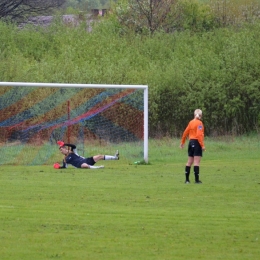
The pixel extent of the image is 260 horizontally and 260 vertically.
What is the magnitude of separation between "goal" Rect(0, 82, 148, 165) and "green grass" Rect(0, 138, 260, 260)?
2155 mm

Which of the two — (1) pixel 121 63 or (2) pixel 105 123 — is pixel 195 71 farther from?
(2) pixel 105 123

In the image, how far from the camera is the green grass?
1030 cm

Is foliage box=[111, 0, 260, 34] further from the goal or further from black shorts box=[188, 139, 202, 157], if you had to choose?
black shorts box=[188, 139, 202, 157]

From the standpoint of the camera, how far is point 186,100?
3828 centimetres

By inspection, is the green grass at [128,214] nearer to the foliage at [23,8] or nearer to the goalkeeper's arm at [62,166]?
the goalkeeper's arm at [62,166]

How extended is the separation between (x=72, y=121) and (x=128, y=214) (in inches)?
510

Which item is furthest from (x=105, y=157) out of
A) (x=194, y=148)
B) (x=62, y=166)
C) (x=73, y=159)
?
(x=194, y=148)

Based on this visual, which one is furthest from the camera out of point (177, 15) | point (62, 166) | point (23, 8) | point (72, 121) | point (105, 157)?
point (23, 8)

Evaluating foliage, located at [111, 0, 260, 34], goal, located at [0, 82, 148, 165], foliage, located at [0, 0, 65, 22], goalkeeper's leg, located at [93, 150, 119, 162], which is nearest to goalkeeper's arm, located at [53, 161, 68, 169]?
goalkeeper's leg, located at [93, 150, 119, 162]

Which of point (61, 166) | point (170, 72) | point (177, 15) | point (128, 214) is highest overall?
point (177, 15)

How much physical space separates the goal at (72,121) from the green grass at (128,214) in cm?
215

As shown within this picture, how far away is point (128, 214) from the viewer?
44.4ft

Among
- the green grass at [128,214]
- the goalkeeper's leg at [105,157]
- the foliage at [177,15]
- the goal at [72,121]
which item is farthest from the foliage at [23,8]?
the green grass at [128,214]

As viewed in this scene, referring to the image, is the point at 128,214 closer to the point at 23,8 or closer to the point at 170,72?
the point at 170,72
